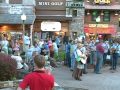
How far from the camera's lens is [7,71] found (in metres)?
13.6

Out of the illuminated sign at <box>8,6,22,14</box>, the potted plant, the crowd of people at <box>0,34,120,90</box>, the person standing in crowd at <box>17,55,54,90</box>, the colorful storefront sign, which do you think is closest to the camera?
the person standing in crowd at <box>17,55,54,90</box>

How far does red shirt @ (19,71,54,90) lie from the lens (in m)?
6.51

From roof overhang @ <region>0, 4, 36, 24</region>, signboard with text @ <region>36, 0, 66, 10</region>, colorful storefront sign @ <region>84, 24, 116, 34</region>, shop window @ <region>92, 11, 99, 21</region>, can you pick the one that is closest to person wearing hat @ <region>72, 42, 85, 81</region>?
roof overhang @ <region>0, 4, 36, 24</region>

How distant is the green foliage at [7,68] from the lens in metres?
13.5

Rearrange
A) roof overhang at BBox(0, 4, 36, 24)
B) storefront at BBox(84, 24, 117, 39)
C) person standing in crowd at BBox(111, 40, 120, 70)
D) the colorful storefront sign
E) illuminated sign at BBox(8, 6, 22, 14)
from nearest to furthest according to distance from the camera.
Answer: person standing in crowd at BBox(111, 40, 120, 70) < roof overhang at BBox(0, 4, 36, 24) < illuminated sign at BBox(8, 6, 22, 14) < storefront at BBox(84, 24, 117, 39) < the colorful storefront sign

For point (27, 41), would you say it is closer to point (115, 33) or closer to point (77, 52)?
point (77, 52)

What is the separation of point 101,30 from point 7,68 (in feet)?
118

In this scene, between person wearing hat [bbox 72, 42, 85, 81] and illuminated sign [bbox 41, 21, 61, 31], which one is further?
illuminated sign [bbox 41, 21, 61, 31]

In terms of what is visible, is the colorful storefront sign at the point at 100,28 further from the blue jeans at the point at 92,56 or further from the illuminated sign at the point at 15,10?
the blue jeans at the point at 92,56

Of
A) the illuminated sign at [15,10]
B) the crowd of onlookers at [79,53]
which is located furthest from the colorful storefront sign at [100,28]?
the crowd of onlookers at [79,53]

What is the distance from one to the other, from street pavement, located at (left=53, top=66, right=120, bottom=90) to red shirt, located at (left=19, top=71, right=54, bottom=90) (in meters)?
8.56

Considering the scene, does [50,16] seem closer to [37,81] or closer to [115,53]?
[115,53]

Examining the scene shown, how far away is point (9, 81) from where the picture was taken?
44.3 ft

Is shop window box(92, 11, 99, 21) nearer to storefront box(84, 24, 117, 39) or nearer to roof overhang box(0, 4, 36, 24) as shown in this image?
storefront box(84, 24, 117, 39)
